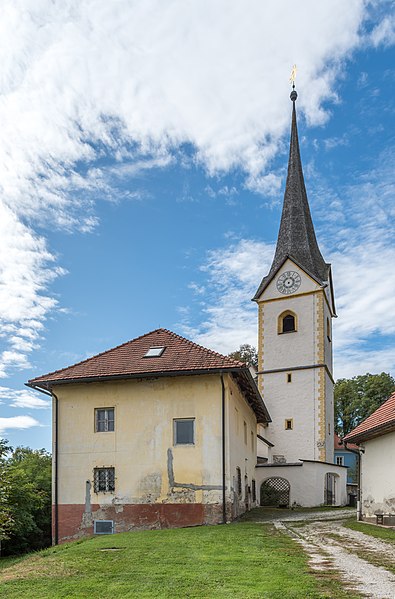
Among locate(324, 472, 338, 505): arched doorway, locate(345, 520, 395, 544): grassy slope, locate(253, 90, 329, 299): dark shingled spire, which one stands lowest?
locate(324, 472, 338, 505): arched doorway

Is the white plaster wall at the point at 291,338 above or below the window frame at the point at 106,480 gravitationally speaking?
above

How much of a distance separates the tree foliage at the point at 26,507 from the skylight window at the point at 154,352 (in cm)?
753

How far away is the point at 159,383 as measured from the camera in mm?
19578

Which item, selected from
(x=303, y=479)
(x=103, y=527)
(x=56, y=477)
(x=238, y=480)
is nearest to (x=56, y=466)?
(x=56, y=477)

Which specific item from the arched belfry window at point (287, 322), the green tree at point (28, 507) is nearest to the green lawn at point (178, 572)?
the green tree at point (28, 507)

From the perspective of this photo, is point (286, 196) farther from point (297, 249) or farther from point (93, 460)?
point (93, 460)

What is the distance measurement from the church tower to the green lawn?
911 inches

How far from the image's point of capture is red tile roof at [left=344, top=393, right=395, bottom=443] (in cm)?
1617

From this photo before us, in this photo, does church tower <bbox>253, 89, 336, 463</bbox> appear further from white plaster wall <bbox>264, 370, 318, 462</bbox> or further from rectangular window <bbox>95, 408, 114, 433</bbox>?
rectangular window <bbox>95, 408, 114, 433</bbox>

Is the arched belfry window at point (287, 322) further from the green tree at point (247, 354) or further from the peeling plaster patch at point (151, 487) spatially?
→ the peeling plaster patch at point (151, 487)

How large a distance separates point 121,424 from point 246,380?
178 inches

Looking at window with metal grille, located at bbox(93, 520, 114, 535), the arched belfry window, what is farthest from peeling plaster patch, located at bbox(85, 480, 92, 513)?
the arched belfry window

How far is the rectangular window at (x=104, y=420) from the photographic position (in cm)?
2002

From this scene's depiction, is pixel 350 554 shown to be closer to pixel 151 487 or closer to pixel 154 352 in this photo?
pixel 151 487
